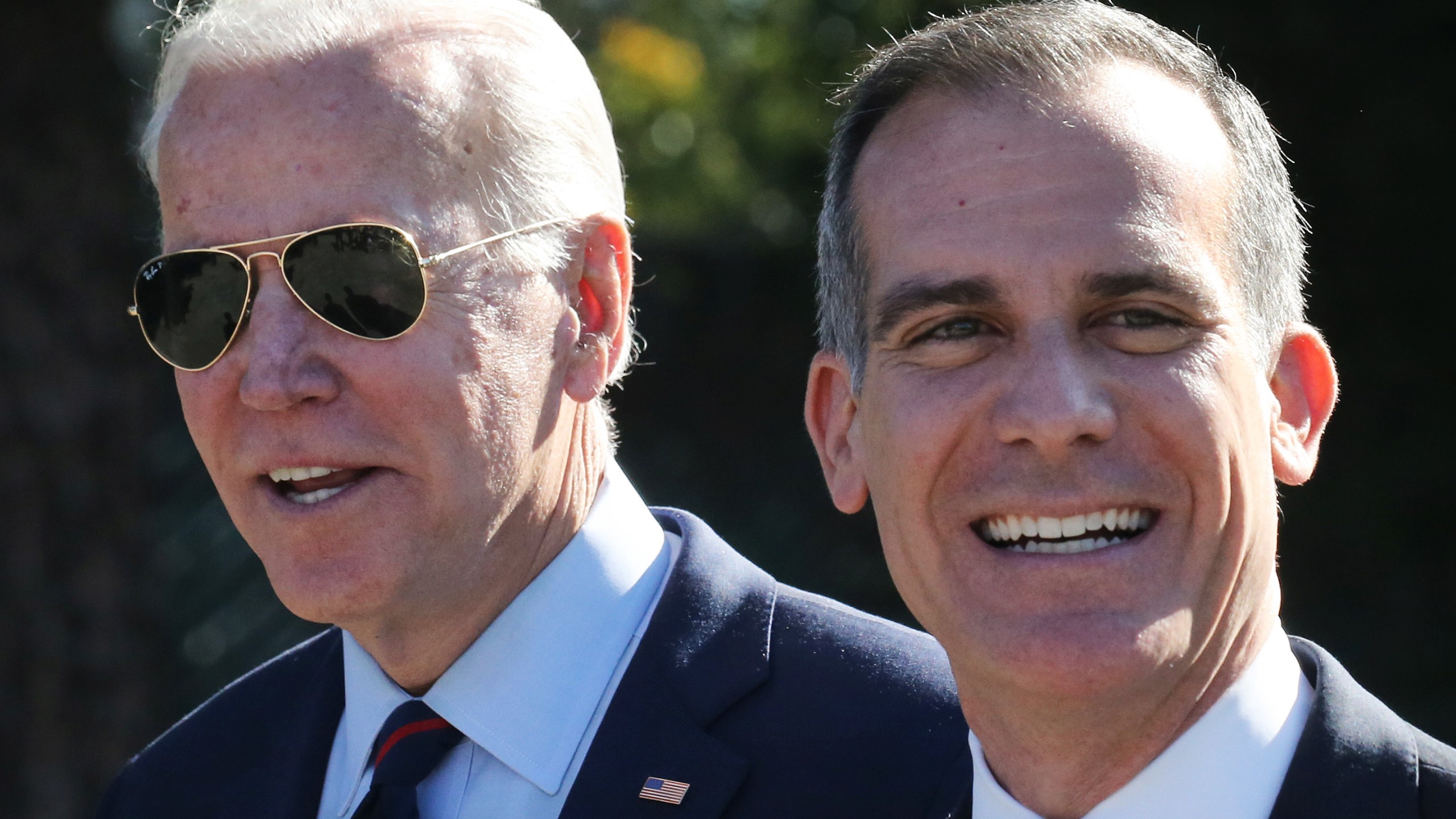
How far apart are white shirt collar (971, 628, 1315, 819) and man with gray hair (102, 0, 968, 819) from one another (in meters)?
0.53

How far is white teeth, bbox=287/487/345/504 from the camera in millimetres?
2684

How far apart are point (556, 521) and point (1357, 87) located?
16.1 feet

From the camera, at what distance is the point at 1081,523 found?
6.64ft

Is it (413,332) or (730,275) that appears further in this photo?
(730,275)

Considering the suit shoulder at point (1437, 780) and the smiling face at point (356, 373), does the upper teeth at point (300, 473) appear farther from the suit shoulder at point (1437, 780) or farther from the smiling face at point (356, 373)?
the suit shoulder at point (1437, 780)

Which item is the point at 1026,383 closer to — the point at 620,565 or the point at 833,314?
the point at 833,314

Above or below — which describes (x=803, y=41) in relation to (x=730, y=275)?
above

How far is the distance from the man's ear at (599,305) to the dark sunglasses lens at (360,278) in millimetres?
371

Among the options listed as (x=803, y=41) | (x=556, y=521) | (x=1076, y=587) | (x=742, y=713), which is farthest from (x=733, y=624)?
(x=803, y=41)

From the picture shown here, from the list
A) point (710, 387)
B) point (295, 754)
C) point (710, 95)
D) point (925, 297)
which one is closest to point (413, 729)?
point (295, 754)

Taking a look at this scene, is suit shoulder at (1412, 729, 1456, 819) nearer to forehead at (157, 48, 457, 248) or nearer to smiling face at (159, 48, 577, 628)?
smiling face at (159, 48, 577, 628)

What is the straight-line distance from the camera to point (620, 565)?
2867mm

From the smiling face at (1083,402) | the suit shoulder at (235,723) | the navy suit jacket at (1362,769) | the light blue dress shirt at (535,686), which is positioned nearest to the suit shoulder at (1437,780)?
the navy suit jacket at (1362,769)

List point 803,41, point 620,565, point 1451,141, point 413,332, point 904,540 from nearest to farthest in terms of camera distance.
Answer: point 904,540 → point 413,332 → point 620,565 → point 1451,141 → point 803,41
